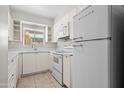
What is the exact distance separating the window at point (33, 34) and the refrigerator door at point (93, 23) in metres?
2.89

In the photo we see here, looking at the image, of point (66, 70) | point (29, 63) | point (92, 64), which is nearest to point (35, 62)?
point (29, 63)

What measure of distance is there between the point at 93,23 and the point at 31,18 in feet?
11.2

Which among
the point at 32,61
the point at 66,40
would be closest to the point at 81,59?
the point at 66,40

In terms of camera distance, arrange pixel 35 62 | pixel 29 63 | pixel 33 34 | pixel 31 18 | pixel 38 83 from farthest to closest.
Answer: pixel 33 34
pixel 31 18
pixel 35 62
pixel 29 63
pixel 38 83

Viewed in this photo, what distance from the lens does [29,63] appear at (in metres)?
3.29

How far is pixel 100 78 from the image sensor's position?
1079 millimetres

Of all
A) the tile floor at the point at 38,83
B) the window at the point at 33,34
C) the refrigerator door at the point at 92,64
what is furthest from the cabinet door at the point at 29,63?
the refrigerator door at the point at 92,64

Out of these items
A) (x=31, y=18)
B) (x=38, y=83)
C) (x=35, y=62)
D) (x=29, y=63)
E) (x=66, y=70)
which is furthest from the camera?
(x=31, y=18)

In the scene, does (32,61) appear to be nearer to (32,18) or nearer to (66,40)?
(66,40)

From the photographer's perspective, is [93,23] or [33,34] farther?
[33,34]

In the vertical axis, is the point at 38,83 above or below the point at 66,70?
below

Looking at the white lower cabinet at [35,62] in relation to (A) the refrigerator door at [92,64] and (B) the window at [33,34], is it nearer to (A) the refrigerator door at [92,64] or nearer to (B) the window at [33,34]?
(B) the window at [33,34]

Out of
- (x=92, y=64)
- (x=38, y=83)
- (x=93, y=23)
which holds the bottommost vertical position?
(x=38, y=83)

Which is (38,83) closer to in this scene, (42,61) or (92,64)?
(42,61)
